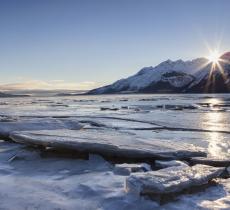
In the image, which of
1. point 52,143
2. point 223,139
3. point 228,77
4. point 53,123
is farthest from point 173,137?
point 228,77

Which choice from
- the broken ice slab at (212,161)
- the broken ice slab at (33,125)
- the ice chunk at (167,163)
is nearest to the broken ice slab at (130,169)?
the ice chunk at (167,163)

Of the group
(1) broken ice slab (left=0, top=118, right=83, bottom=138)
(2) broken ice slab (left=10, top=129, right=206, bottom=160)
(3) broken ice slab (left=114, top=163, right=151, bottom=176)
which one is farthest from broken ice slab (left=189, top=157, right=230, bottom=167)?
(1) broken ice slab (left=0, top=118, right=83, bottom=138)

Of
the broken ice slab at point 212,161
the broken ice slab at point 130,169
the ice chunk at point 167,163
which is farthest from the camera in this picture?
the broken ice slab at point 212,161

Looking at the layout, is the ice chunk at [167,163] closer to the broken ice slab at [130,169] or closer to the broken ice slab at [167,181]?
the broken ice slab at [130,169]

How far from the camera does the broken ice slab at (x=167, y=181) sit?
14.6 feet

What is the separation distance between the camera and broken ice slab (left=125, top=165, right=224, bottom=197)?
14.6 feet

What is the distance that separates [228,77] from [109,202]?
6555 inches

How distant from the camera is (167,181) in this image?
4.67 m

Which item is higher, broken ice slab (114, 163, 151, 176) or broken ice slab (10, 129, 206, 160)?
broken ice slab (10, 129, 206, 160)

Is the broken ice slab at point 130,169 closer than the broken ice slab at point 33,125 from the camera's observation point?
Yes

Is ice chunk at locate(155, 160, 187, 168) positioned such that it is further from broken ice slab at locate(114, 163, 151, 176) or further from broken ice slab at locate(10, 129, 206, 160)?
broken ice slab at locate(10, 129, 206, 160)

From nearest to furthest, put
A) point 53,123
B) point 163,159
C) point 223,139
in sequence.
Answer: point 163,159 < point 223,139 < point 53,123

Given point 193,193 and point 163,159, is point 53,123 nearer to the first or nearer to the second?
point 163,159

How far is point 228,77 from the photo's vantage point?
534ft
